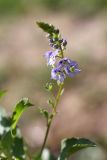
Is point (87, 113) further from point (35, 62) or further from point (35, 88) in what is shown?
point (35, 62)

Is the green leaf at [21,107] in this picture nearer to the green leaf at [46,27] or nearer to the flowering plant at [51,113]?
the flowering plant at [51,113]

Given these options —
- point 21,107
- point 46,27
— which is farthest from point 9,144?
point 46,27

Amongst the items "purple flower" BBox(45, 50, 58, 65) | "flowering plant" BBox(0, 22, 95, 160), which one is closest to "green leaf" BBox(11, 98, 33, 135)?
"flowering plant" BBox(0, 22, 95, 160)

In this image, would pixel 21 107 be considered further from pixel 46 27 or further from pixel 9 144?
pixel 46 27

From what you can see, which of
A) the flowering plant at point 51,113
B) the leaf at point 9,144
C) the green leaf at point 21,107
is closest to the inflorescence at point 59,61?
the flowering plant at point 51,113

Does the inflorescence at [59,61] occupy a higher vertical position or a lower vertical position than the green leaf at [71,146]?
higher
